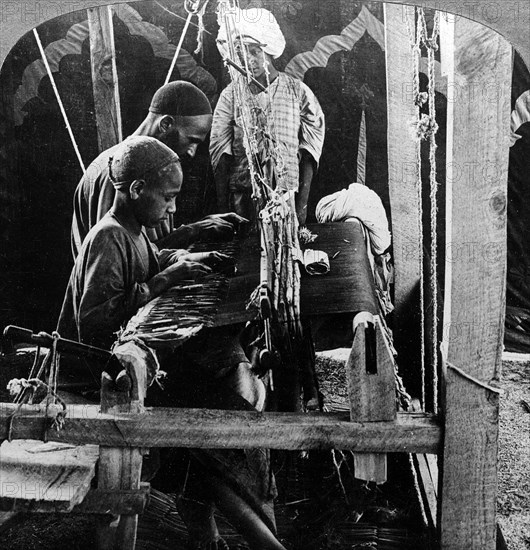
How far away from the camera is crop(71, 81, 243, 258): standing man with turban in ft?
11.5

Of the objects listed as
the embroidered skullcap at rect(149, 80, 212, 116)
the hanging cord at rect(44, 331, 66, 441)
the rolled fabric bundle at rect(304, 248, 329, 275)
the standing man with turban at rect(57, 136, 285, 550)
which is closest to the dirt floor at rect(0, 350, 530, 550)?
the standing man with turban at rect(57, 136, 285, 550)

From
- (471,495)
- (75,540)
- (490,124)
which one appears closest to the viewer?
(490,124)

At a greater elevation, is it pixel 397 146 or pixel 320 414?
pixel 397 146

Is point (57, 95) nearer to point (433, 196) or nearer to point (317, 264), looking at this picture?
point (317, 264)

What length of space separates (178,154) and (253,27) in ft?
2.00

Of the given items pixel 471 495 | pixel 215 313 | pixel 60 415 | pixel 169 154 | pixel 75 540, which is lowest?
pixel 75 540

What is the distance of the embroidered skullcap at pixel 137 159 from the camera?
356 cm

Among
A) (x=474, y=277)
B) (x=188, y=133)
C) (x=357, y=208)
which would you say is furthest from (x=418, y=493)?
(x=188, y=133)

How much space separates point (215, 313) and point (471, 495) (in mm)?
1332

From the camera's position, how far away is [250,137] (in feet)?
11.6

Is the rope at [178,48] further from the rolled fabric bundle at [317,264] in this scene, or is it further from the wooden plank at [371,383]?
the wooden plank at [371,383]

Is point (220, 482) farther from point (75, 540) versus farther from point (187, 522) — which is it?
point (75, 540)

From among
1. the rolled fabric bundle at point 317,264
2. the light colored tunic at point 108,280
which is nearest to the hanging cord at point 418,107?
the rolled fabric bundle at point 317,264

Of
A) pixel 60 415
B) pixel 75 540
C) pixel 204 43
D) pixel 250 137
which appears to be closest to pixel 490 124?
pixel 250 137
